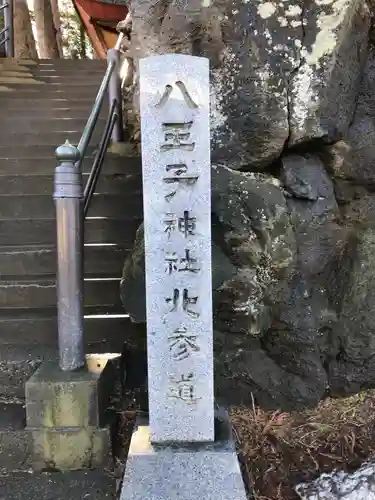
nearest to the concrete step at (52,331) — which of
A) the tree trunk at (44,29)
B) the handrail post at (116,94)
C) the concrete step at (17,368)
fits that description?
the concrete step at (17,368)

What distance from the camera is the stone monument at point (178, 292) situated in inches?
90.3

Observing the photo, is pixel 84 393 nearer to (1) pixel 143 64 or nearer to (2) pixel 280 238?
(2) pixel 280 238

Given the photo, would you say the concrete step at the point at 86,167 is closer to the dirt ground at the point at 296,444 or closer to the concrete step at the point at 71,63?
the dirt ground at the point at 296,444

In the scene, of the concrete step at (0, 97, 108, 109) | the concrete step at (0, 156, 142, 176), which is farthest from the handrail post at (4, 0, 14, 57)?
the concrete step at (0, 156, 142, 176)

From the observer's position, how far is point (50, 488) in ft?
8.67

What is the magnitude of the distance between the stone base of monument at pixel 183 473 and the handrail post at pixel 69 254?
2.41 ft

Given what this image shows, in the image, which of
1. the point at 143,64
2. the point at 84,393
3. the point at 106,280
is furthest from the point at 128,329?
the point at 143,64

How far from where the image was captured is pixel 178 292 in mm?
2377

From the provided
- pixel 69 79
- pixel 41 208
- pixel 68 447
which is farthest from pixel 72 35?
pixel 68 447

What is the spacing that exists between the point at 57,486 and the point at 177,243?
1.53 metres

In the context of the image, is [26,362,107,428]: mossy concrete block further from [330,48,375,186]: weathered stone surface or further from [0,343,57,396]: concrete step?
[330,48,375,186]: weathered stone surface

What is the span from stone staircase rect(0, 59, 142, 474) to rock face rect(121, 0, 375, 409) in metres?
1.08

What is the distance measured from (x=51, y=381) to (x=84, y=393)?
20 centimetres

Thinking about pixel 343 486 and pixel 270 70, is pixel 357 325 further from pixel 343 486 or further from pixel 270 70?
pixel 270 70
